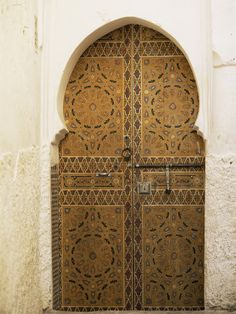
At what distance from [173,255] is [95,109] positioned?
138 centimetres

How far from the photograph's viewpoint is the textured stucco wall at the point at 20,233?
11.5 ft

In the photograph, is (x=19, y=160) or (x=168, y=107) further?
(x=168, y=107)

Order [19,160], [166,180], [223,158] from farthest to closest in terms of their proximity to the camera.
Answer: [166,180] → [223,158] → [19,160]

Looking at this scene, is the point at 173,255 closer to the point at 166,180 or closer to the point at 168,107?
the point at 166,180

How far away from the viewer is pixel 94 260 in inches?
182

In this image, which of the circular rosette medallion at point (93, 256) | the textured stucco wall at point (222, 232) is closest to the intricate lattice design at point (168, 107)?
the textured stucco wall at point (222, 232)

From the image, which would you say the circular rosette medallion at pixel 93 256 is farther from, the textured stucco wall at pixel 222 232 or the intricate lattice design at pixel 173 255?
the textured stucco wall at pixel 222 232

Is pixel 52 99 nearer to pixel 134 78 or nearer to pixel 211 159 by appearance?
pixel 134 78

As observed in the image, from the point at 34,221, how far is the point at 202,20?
207cm

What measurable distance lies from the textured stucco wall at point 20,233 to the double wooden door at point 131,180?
0.41m

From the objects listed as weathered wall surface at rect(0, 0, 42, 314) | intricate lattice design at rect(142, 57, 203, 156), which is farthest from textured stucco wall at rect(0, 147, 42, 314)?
intricate lattice design at rect(142, 57, 203, 156)

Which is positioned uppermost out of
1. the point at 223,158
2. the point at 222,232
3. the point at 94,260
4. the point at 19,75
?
the point at 19,75

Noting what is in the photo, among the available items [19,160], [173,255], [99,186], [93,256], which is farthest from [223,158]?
[19,160]

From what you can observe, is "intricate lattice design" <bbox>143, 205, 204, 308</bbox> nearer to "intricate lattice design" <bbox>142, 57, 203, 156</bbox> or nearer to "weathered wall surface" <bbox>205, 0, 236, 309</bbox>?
"weathered wall surface" <bbox>205, 0, 236, 309</bbox>
